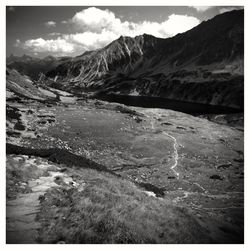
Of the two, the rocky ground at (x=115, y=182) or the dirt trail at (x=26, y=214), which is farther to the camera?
the rocky ground at (x=115, y=182)

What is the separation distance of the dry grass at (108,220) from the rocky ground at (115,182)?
0.15 ft

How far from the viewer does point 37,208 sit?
39.8 feet

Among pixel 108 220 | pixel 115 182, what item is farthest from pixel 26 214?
pixel 115 182

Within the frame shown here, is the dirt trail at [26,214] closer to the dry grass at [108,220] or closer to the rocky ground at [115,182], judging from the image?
the rocky ground at [115,182]

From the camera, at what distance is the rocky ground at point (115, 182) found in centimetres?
1159

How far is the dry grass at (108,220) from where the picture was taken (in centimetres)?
1076

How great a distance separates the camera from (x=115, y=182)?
20.1 m

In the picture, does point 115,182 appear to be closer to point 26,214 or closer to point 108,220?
point 108,220

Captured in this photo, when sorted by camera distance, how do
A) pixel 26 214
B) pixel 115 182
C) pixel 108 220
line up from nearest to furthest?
1. pixel 26 214
2. pixel 108 220
3. pixel 115 182

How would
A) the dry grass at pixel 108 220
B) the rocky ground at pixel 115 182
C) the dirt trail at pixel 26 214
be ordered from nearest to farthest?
1. the dirt trail at pixel 26 214
2. the dry grass at pixel 108 220
3. the rocky ground at pixel 115 182

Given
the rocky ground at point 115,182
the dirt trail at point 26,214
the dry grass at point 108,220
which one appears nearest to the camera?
the dirt trail at point 26,214

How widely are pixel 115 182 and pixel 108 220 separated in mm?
8031

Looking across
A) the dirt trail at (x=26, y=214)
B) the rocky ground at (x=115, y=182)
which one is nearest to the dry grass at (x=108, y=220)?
the rocky ground at (x=115, y=182)

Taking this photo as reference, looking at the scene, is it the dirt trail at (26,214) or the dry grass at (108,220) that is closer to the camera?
the dirt trail at (26,214)
